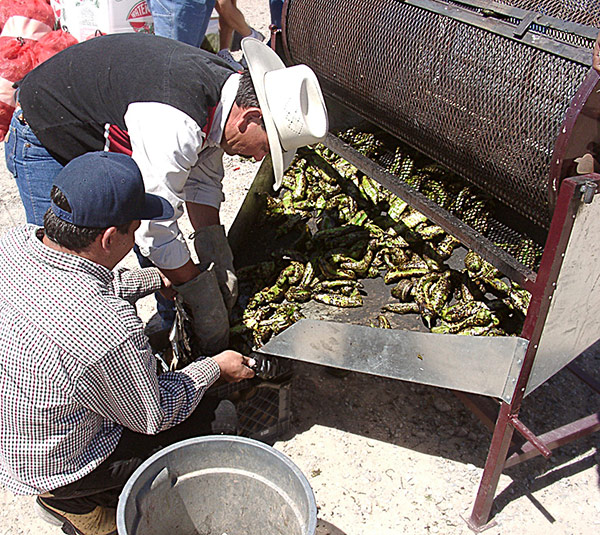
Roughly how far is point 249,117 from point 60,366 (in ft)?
4.59

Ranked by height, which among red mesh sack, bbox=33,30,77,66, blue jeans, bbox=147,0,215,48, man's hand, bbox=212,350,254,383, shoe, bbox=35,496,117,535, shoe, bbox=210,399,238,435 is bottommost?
shoe, bbox=35,496,117,535

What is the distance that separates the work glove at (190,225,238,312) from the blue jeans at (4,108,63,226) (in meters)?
0.83

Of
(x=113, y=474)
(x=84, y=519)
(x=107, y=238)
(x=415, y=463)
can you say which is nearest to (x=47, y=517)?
(x=84, y=519)

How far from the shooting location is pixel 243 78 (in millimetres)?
2857

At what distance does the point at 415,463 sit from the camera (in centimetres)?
354

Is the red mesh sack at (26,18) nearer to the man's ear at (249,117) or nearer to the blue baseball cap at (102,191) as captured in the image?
the man's ear at (249,117)

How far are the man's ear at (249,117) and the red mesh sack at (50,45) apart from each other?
8.02ft

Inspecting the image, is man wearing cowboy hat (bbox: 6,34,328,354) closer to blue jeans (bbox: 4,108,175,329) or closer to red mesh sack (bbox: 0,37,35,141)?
blue jeans (bbox: 4,108,175,329)

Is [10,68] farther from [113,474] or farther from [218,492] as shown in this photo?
[218,492]

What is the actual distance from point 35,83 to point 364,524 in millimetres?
2840

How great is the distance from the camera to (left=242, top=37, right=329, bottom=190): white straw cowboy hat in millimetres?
2809

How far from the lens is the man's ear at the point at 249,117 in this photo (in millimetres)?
2818

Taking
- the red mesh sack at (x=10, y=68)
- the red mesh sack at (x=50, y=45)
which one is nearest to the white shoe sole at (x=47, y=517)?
the red mesh sack at (x=10, y=68)

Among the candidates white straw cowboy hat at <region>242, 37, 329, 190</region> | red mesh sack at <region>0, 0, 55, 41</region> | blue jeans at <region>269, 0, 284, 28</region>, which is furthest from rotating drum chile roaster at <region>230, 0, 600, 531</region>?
blue jeans at <region>269, 0, 284, 28</region>
